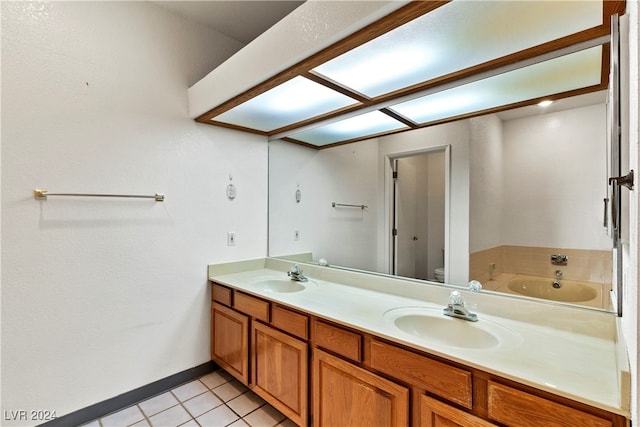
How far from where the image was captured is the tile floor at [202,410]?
179 centimetres

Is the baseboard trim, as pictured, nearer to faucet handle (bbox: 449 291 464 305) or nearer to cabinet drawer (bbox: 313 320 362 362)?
cabinet drawer (bbox: 313 320 362 362)

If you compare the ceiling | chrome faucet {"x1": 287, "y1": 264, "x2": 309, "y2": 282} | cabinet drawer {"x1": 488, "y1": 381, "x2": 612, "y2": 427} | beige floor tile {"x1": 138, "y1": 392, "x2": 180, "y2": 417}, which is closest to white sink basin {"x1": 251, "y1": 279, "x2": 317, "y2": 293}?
chrome faucet {"x1": 287, "y1": 264, "x2": 309, "y2": 282}

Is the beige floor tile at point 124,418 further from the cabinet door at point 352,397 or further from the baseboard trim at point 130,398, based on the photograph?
the cabinet door at point 352,397

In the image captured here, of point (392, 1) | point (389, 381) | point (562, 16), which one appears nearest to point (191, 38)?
point (392, 1)

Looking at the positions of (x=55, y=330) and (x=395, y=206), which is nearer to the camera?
(x=55, y=330)

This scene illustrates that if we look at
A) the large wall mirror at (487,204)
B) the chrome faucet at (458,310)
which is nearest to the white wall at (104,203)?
the large wall mirror at (487,204)

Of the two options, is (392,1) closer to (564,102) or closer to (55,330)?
(564,102)

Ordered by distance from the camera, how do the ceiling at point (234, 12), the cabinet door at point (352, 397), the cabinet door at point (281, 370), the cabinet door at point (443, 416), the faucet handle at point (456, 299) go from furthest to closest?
the ceiling at point (234, 12) → the cabinet door at point (281, 370) → the faucet handle at point (456, 299) → the cabinet door at point (352, 397) → the cabinet door at point (443, 416)

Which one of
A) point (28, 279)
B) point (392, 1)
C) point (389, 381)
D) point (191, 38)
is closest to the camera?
point (392, 1)

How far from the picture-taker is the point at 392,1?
1014 millimetres

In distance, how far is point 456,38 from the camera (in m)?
1.18

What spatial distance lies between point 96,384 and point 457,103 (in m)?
2.85

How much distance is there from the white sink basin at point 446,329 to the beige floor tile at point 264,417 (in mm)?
1067

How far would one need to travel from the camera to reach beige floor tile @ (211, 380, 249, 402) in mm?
2064
